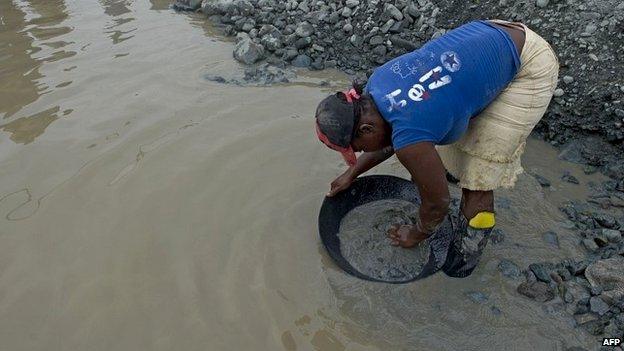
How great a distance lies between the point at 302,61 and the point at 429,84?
2960 mm

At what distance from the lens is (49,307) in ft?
8.07

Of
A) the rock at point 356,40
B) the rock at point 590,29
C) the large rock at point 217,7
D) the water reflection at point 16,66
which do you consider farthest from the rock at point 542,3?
the water reflection at point 16,66

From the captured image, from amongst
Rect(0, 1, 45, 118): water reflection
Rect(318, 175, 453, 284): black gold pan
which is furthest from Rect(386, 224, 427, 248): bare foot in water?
Rect(0, 1, 45, 118): water reflection

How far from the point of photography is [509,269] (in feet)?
8.69

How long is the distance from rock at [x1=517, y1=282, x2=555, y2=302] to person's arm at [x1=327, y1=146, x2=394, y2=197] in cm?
97

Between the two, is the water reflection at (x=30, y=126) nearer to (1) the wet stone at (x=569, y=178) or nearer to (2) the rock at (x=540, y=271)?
(2) the rock at (x=540, y=271)

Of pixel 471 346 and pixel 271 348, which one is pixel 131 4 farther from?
pixel 471 346

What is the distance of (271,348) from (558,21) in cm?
351

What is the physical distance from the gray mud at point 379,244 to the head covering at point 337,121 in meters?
0.93

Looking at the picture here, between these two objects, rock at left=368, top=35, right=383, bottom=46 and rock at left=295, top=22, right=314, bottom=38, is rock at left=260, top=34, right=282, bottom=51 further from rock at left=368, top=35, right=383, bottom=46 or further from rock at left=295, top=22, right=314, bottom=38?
rock at left=368, top=35, right=383, bottom=46

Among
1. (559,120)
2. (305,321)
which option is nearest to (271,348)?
(305,321)

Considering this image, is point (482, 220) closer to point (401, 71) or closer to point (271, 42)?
point (401, 71)

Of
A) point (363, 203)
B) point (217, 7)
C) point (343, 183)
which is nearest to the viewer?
point (343, 183)

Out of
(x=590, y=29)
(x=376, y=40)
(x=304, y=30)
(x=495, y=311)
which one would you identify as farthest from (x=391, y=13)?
(x=495, y=311)
